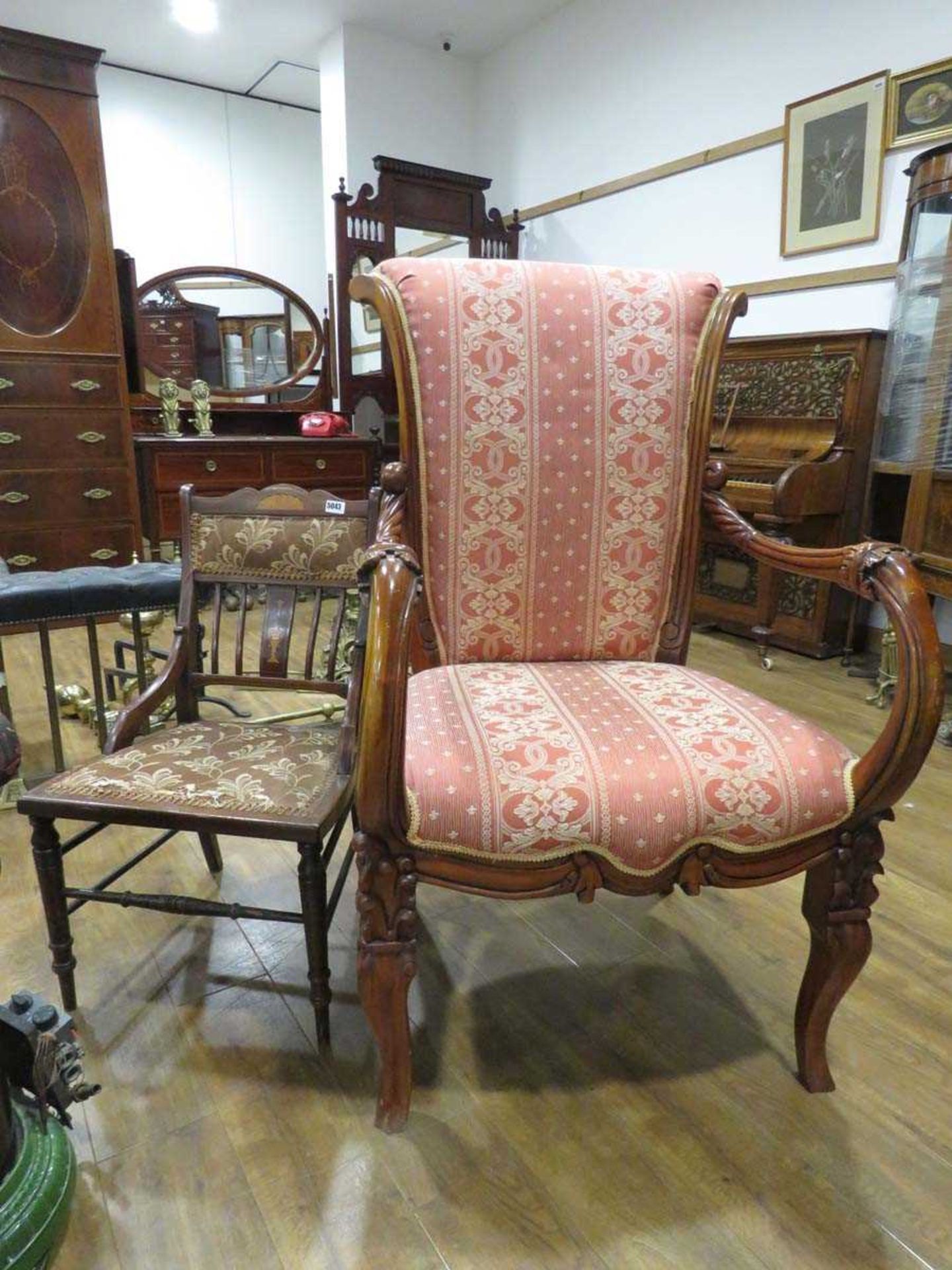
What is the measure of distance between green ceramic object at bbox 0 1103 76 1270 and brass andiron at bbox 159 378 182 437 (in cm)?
355

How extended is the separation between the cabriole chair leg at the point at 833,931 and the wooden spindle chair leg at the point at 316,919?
664 millimetres

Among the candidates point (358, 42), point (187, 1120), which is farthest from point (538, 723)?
point (358, 42)

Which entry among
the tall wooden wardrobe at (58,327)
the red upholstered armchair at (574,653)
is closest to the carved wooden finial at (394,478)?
the red upholstered armchair at (574,653)

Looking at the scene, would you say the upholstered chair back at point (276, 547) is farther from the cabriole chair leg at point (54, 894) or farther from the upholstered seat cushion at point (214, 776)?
the cabriole chair leg at point (54, 894)

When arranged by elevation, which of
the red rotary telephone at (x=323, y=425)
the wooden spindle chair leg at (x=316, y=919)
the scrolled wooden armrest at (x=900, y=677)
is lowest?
the wooden spindle chair leg at (x=316, y=919)

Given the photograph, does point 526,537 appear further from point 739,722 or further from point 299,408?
point 299,408

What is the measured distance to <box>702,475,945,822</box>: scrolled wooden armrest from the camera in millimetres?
938

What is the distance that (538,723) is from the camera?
1.05m

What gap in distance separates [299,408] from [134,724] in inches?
141

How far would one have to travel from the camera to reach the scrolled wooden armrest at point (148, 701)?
131 centimetres

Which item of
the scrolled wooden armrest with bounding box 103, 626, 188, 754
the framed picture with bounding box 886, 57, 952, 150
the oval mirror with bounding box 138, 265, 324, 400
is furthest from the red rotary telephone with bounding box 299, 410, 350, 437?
the scrolled wooden armrest with bounding box 103, 626, 188, 754

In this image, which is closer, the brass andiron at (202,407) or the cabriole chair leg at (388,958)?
the cabriole chair leg at (388,958)

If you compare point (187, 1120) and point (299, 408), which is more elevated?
point (299, 408)

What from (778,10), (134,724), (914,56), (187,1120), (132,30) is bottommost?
(187,1120)
